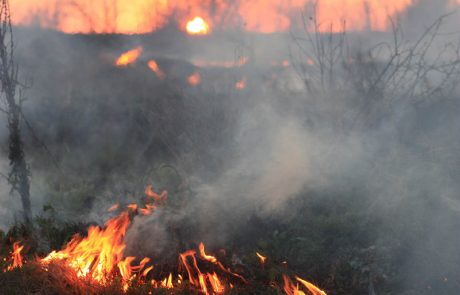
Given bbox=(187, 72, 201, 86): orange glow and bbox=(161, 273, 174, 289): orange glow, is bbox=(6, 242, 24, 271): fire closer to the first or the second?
bbox=(161, 273, 174, 289): orange glow

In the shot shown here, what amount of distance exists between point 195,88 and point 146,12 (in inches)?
102

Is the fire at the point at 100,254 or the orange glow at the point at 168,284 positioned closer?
the orange glow at the point at 168,284

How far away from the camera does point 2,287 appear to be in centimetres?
468

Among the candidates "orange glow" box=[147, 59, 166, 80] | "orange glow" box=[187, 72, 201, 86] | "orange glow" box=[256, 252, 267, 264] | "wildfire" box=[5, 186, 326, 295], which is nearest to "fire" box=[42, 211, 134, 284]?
"wildfire" box=[5, 186, 326, 295]

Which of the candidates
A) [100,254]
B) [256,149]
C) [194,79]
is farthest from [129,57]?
[100,254]

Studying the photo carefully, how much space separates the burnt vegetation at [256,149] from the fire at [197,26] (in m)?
0.36

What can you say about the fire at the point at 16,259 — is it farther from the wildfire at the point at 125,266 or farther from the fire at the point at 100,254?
the fire at the point at 100,254

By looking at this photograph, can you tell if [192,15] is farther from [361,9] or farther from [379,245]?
[379,245]

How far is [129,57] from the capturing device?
11.3m

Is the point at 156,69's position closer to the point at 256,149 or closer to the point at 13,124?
the point at 256,149

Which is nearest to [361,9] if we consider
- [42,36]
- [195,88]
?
[195,88]

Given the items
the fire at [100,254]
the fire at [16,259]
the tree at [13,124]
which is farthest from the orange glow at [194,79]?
the fire at [16,259]

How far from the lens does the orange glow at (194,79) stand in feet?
30.0

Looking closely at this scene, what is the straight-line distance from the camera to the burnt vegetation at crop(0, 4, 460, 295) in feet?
16.0
